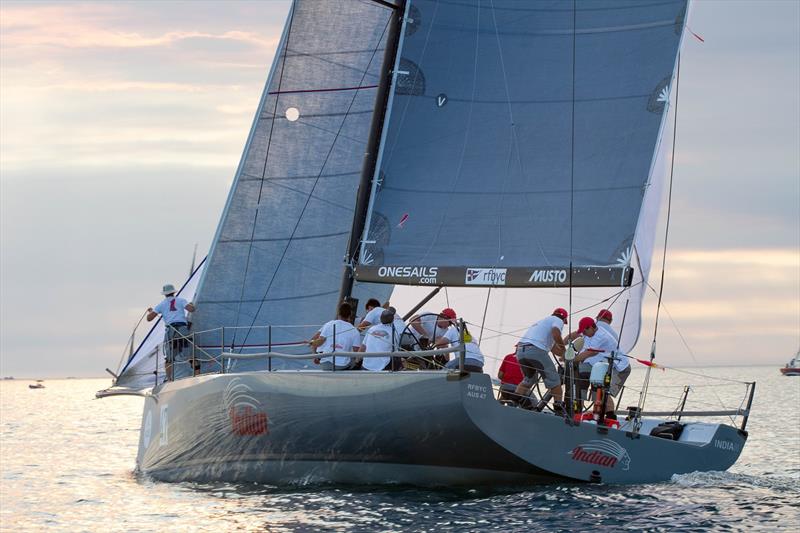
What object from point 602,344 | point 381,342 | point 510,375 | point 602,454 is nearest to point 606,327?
point 602,344

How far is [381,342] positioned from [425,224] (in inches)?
86.8

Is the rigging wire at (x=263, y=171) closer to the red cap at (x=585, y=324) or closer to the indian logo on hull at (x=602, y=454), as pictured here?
the red cap at (x=585, y=324)

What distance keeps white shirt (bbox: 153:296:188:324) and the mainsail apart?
0.65 m

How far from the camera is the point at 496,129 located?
54.3 feet

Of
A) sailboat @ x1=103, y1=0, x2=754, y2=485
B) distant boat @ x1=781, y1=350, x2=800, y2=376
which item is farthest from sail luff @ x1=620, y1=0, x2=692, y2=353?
distant boat @ x1=781, y1=350, x2=800, y2=376

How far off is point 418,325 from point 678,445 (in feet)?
10.9

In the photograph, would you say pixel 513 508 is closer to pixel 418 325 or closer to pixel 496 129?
pixel 418 325

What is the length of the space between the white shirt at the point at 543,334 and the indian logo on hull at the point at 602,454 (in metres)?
1.22

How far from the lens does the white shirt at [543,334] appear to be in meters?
14.9

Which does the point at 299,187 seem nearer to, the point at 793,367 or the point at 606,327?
the point at 606,327

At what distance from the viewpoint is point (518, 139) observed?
16453mm

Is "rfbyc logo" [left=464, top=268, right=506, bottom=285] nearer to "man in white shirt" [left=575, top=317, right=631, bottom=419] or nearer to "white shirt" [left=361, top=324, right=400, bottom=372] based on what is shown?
"man in white shirt" [left=575, top=317, right=631, bottom=419]

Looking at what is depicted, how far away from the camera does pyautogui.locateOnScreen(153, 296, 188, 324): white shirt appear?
1794 cm

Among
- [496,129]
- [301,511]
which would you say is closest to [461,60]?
[496,129]
